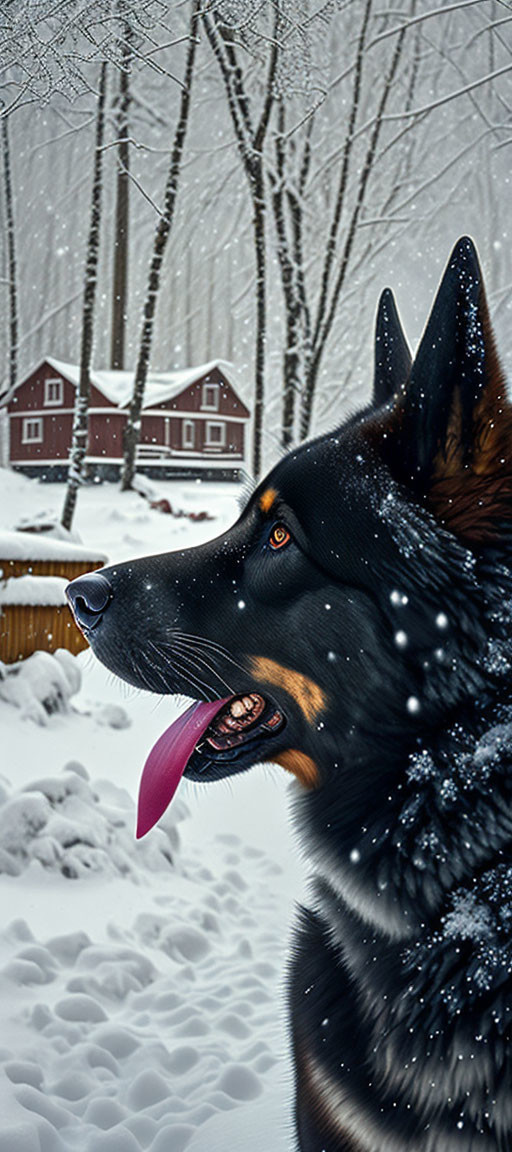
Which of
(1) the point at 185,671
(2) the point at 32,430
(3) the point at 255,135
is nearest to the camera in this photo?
(1) the point at 185,671

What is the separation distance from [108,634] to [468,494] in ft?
2.75

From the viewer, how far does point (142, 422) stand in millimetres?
4867

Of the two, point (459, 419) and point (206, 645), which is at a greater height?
point (459, 419)

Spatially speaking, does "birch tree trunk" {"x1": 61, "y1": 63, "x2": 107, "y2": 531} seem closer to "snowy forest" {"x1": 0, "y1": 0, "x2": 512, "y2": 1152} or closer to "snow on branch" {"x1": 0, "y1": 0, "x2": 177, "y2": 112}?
"snowy forest" {"x1": 0, "y1": 0, "x2": 512, "y2": 1152}

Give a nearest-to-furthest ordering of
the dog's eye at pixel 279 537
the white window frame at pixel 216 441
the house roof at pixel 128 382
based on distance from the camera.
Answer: the dog's eye at pixel 279 537 → the white window frame at pixel 216 441 → the house roof at pixel 128 382

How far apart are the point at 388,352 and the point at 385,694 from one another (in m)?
0.79

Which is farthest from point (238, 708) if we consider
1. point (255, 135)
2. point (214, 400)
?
point (255, 135)

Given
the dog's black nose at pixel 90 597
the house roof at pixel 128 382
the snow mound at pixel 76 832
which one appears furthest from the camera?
the house roof at pixel 128 382

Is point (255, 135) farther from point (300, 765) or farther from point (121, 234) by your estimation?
point (300, 765)

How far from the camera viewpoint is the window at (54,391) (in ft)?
14.4

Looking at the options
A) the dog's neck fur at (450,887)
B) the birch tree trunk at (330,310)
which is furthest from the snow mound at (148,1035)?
the birch tree trunk at (330,310)

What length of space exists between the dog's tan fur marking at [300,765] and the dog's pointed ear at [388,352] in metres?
0.80

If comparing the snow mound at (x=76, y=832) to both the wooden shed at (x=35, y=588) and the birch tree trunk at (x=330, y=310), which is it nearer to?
the wooden shed at (x=35, y=588)

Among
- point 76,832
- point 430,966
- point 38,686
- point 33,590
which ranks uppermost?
point 430,966
